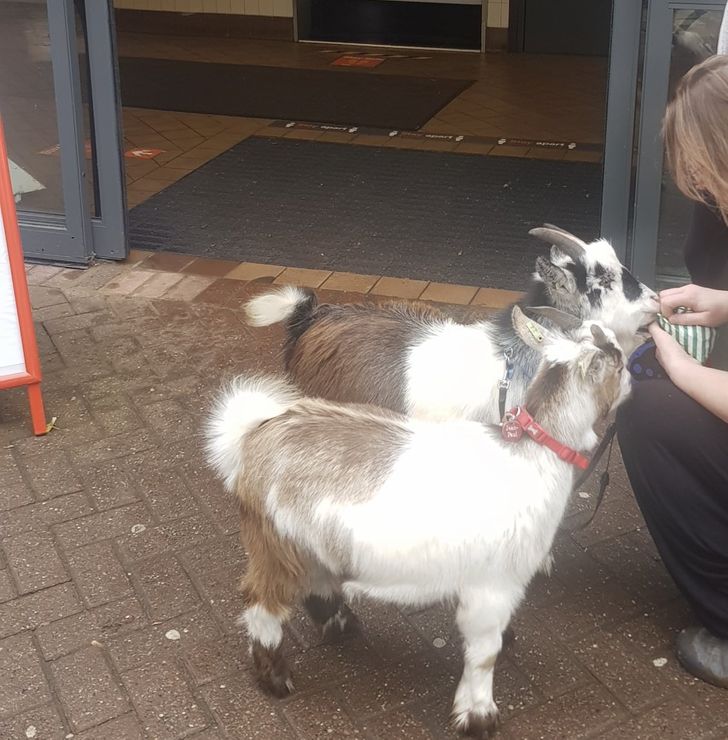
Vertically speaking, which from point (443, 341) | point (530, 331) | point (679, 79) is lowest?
point (443, 341)

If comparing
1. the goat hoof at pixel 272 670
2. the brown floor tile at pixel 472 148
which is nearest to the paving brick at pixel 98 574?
the goat hoof at pixel 272 670

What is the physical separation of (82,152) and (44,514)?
2.37 metres

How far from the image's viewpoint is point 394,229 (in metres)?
6.20

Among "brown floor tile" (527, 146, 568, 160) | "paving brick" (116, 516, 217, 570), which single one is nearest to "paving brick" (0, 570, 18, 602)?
"paving brick" (116, 516, 217, 570)

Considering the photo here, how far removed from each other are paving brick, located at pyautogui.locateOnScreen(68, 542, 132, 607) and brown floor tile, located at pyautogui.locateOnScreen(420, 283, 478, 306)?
2.30m

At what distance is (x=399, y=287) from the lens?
214 inches

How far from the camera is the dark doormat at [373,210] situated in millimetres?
5824

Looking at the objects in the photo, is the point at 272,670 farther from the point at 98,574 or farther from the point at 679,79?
the point at 679,79

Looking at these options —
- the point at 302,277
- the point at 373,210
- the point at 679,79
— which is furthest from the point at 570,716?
the point at 373,210

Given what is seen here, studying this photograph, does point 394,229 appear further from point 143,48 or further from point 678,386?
point 143,48

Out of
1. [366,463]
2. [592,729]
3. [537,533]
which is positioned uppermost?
[366,463]

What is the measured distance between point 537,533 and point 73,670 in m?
1.38

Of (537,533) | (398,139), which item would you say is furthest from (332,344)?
(398,139)

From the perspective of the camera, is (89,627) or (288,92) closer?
(89,627)
